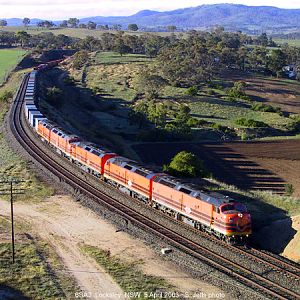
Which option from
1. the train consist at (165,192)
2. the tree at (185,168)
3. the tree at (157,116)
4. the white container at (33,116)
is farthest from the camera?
the tree at (157,116)

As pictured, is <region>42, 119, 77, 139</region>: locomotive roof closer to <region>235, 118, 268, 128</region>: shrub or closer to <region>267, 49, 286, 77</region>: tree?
<region>235, 118, 268, 128</region>: shrub

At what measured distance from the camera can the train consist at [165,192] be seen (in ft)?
98.0

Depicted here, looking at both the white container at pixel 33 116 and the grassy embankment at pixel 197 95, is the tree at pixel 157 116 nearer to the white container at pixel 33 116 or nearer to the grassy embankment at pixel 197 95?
the grassy embankment at pixel 197 95

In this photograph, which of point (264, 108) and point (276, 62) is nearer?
point (264, 108)

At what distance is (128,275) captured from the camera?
26.2 meters

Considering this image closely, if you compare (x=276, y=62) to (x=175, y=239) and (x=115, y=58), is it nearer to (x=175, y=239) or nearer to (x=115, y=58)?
(x=115, y=58)

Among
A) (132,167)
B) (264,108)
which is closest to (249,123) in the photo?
(264,108)

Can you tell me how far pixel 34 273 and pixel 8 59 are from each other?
507ft

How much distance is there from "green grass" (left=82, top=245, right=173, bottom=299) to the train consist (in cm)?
597

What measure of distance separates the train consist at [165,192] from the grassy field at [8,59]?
302ft

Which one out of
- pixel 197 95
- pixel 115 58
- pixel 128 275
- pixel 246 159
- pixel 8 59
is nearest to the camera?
pixel 128 275

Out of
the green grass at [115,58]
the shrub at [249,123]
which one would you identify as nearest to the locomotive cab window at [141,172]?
the shrub at [249,123]

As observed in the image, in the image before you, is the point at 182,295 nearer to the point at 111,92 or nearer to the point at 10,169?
the point at 10,169

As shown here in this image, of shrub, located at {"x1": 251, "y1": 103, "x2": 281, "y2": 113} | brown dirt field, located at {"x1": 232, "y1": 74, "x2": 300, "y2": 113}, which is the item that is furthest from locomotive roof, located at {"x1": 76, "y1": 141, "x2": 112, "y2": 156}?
brown dirt field, located at {"x1": 232, "y1": 74, "x2": 300, "y2": 113}
